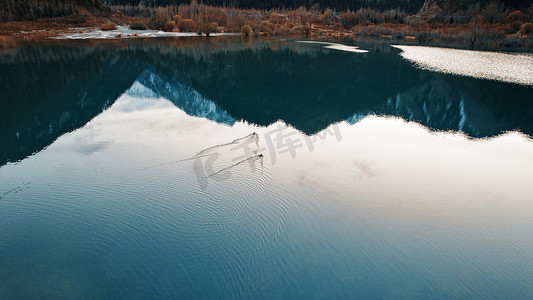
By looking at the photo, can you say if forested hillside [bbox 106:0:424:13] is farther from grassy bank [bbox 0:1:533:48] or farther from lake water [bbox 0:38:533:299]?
lake water [bbox 0:38:533:299]

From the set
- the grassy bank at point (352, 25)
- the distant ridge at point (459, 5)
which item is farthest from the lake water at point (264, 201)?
the distant ridge at point (459, 5)

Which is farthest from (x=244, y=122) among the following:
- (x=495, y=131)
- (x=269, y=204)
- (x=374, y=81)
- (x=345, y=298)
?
(x=374, y=81)

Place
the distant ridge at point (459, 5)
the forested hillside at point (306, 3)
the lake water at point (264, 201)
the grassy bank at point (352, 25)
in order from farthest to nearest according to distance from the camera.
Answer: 1. the forested hillside at point (306, 3)
2. the distant ridge at point (459, 5)
3. the grassy bank at point (352, 25)
4. the lake water at point (264, 201)

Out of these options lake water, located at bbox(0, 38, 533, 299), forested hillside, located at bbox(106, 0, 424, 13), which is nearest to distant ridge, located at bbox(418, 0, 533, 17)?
forested hillside, located at bbox(106, 0, 424, 13)

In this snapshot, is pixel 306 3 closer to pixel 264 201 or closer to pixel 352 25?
pixel 352 25

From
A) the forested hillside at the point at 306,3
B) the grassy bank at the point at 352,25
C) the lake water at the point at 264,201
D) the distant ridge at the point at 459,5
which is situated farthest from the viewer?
the forested hillside at the point at 306,3

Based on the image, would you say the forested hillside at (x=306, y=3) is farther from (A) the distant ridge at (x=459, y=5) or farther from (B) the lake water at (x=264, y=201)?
(B) the lake water at (x=264, y=201)

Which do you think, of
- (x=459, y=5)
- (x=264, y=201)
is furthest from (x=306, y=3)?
(x=264, y=201)

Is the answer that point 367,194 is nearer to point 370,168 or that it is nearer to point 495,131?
point 370,168
